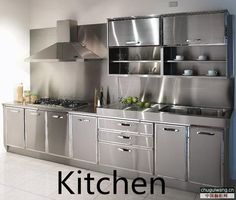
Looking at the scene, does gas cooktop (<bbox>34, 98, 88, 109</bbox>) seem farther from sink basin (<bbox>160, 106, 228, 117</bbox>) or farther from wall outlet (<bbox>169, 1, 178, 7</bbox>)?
wall outlet (<bbox>169, 1, 178, 7</bbox>)

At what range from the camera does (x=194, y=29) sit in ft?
11.7

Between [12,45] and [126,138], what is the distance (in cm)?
270

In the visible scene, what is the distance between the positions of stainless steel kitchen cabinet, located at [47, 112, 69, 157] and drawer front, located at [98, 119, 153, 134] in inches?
25.2

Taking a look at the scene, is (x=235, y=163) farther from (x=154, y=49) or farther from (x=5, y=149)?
(x=5, y=149)

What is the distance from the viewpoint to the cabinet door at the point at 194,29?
343cm

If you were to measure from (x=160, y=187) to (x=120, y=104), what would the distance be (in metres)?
1.34

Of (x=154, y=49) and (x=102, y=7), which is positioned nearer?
(x=154, y=49)

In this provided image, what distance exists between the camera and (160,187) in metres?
3.65

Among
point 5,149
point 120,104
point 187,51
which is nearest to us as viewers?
point 187,51

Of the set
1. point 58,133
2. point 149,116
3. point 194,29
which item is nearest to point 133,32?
point 194,29

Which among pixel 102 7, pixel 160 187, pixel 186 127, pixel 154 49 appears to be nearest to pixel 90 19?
pixel 102 7

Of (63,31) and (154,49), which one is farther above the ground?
(63,31)

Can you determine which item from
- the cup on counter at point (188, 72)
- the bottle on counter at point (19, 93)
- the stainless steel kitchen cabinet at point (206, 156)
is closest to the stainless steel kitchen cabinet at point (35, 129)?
the bottle on counter at point (19, 93)

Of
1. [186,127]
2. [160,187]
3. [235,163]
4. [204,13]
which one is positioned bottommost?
[160,187]
